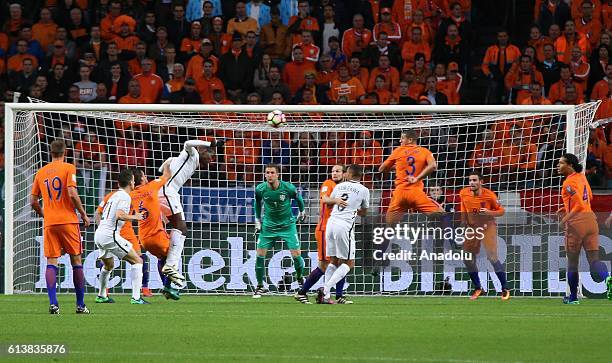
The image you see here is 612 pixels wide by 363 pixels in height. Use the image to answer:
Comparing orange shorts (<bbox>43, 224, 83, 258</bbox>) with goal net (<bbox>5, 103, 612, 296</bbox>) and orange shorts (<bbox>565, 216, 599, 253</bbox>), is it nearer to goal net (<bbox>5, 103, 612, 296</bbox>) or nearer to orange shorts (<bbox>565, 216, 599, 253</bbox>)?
goal net (<bbox>5, 103, 612, 296</bbox>)

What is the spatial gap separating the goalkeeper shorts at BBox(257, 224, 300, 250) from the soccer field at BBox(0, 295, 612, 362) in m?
1.43

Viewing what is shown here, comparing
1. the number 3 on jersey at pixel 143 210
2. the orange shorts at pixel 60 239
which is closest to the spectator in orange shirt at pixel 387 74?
the number 3 on jersey at pixel 143 210

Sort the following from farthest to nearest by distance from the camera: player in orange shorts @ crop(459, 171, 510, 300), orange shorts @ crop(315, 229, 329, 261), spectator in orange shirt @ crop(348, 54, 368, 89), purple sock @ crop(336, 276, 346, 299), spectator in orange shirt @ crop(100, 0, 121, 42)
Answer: spectator in orange shirt @ crop(100, 0, 121, 42) → spectator in orange shirt @ crop(348, 54, 368, 89) → player in orange shorts @ crop(459, 171, 510, 300) → orange shorts @ crop(315, 229, 329, 261) → purple sock @ crop(336, 276, 346, 299)

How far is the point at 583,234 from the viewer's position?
15.0 metres

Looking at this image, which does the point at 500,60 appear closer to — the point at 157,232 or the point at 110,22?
the point at 110,22

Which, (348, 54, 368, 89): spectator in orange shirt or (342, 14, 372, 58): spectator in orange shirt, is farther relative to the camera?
(342, 14, 372, 58): spectator in orange shirt

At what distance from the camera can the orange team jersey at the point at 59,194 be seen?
1264 centimetres

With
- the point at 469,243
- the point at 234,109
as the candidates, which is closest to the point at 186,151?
the point at 234,109

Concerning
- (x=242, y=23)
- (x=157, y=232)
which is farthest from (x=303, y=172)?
(x=242, y=23)

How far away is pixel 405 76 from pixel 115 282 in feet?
20.5

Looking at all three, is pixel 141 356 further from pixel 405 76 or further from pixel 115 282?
pixel 405 76

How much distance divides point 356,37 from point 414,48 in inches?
42.0

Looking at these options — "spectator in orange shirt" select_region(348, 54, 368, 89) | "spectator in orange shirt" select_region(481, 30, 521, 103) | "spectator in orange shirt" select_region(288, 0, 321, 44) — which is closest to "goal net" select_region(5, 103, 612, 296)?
"spectator in orange shirt" select_region(348, 54, 368, 89)

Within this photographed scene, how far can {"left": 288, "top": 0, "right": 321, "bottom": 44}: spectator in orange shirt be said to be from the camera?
2169cm
